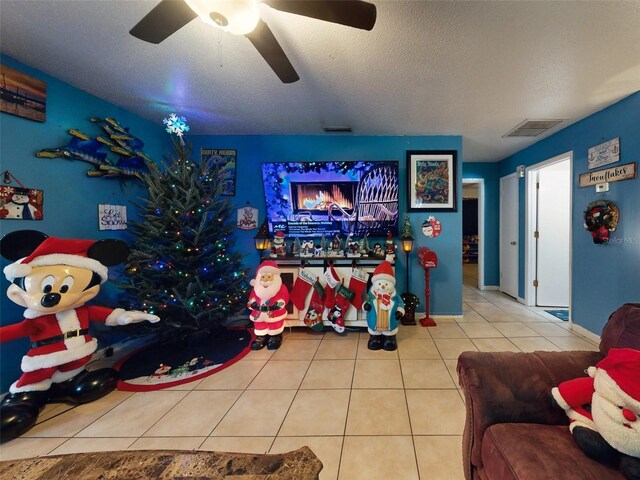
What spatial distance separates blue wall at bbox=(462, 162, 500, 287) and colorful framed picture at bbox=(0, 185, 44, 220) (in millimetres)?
5538

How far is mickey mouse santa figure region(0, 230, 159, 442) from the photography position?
58.9 inches

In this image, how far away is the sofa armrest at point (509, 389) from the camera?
98 centimetres

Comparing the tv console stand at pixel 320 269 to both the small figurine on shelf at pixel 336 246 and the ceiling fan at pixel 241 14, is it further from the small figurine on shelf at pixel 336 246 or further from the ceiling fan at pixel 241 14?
the ceiling fan at pixel 241 14

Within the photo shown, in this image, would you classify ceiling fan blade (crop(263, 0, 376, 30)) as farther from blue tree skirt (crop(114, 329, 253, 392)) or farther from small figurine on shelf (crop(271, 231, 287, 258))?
blue tree skirt (crop(114, 329, 253, 392))

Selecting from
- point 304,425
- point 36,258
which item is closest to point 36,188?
point 36,258

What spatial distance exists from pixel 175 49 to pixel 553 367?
275 centimetres

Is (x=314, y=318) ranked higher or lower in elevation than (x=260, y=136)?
lower

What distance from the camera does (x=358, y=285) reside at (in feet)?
8.86

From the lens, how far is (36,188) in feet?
5.94

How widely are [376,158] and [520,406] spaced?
9.00 feet

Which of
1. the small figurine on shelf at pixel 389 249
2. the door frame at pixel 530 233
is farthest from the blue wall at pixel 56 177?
the door frame at pixel 530 233

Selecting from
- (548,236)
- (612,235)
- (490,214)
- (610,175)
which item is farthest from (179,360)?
(490,214)

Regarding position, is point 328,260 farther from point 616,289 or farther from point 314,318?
point 616,289

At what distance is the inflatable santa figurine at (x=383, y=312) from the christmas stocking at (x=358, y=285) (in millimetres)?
217
